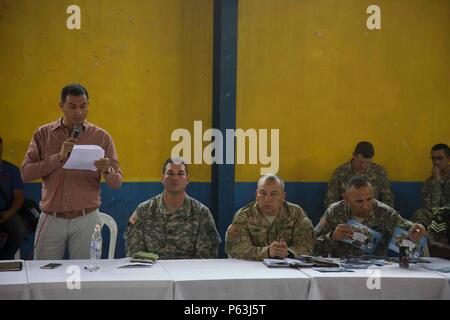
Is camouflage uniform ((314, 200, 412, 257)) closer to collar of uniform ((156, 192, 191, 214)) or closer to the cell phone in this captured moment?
collar of uniform ((156, 192, 191, 214))

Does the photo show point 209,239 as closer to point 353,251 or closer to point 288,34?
point 353,251

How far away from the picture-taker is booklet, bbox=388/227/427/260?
3906mm

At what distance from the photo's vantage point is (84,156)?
13.4ft

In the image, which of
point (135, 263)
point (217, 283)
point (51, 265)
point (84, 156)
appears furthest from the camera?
point (84, 156)

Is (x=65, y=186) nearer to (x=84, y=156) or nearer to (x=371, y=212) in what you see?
(x=84, y=156)

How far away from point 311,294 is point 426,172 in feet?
13.3

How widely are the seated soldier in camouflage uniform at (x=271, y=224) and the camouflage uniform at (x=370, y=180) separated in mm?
2403

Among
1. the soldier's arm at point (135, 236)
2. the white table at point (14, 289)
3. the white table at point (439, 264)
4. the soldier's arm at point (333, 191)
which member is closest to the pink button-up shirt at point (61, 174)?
the soldier's arm at point (135, 236)

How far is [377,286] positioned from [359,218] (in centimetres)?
104

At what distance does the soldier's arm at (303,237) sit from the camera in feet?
13.3

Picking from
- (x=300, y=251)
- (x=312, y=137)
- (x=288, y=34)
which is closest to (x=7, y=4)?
(x=288, y=34)

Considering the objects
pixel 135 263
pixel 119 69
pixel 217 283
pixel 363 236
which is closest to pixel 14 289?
pixel 135 263

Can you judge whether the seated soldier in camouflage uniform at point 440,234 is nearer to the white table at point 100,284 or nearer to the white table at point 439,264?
the white table at point 439,264

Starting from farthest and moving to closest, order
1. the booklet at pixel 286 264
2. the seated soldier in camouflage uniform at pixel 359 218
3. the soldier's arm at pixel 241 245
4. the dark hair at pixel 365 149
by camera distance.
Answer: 1. the dark hair at pixel 365 149
2. the seated soldier in camouflage uniform at pixel 359 218
3. the soldier's arm at pixel 241 245
4. the booklet at pixel 286 264
